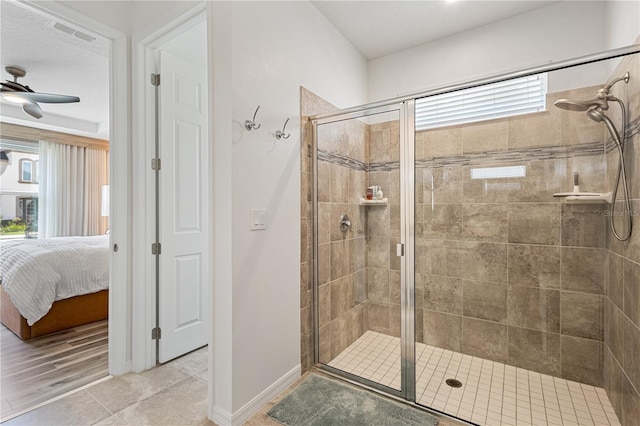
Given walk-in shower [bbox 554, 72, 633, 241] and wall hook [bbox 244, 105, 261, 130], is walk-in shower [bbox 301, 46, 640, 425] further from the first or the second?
wall hook [bbox 244, 105, 261, 130]

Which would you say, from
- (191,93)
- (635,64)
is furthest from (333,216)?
(635,64)

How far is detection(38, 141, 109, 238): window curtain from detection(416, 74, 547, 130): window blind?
628 cm

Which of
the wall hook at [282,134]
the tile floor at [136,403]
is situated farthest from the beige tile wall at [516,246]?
the tile floor at [136,403]

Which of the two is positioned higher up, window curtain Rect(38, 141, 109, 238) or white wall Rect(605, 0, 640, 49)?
white wall Rect(605, 0, 640, 49)

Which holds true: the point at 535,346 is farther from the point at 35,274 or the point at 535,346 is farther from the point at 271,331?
the point at 35,274

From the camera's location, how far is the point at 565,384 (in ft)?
6.50

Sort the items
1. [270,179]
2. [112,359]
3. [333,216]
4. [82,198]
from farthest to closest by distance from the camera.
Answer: [82,198], [333,216], [112,359], [270,179]

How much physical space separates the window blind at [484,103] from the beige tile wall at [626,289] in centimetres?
38

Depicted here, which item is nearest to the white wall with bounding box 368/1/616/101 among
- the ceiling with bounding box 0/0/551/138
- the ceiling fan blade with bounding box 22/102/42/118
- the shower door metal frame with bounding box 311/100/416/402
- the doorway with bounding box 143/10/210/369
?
the ceiling with bounding box 0/0/551/138

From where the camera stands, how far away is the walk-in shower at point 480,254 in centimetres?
177

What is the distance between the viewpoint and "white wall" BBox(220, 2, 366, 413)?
167 centimetres

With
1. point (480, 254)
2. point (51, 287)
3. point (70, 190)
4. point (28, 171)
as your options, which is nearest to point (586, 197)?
point (480, 254)

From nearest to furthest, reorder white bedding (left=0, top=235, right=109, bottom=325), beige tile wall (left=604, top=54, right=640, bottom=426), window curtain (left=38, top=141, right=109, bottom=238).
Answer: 1. beige tile wall (left=604, top=54, right=640, bottom=426)
2. white bedding (left=0, top=235, right=109, bottom=325)
3. window curtain (left=38, top=141, right=109, bottom=238)

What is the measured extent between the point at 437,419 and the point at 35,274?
3.46m
